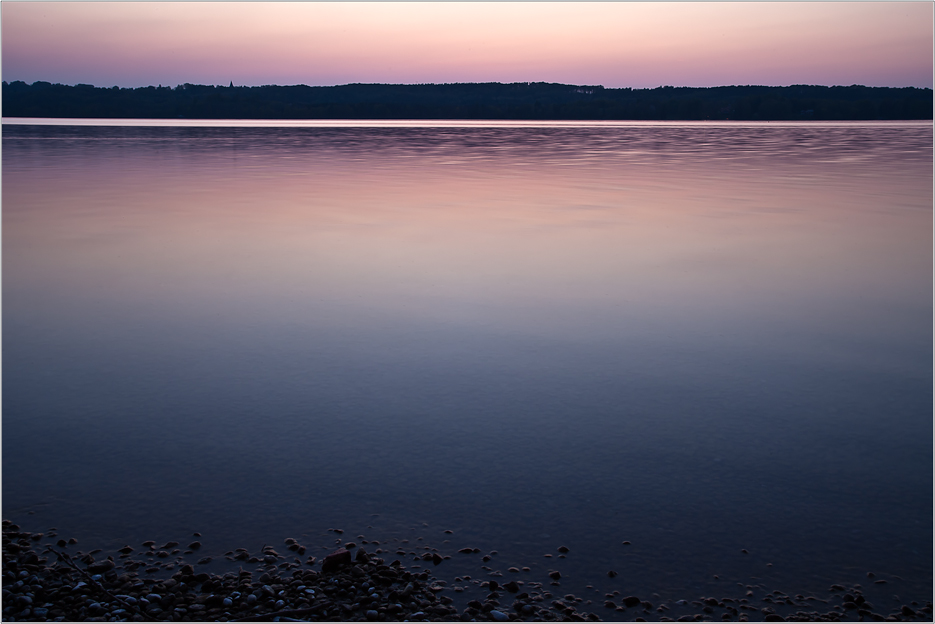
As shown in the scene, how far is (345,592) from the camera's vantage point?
3113mm

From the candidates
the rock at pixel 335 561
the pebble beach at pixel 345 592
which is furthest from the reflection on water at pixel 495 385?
the rock at pixel 335 561

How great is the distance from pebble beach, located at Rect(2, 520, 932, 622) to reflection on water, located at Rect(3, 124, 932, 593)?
0.13 metres

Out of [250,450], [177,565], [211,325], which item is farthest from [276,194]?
[177,565]

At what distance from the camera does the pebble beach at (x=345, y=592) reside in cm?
300

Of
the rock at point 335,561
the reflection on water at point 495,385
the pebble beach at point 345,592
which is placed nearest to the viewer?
the pebble beach at point 345,592

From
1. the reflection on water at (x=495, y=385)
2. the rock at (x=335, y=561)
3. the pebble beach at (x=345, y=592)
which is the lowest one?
the pebble beach at (x=345, y=592)

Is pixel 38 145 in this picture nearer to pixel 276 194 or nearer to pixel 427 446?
pixel 276 194

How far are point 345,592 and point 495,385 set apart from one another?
2.30 metres

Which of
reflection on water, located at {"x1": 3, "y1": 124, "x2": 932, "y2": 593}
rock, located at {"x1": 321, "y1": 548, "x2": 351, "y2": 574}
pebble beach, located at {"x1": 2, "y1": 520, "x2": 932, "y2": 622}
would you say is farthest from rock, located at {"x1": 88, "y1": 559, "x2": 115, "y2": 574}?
rock, located at {"x1": 321, "y1": 548, "x2": 351, "y2": 574}

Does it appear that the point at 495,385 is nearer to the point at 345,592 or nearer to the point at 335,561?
the point at 335,561

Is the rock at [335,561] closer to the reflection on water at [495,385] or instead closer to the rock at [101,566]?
the reflection on water at [495,385]

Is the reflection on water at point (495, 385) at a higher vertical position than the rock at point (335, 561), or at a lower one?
higher

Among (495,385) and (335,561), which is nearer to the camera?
(335,561)

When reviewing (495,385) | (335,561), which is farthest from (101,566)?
(495,385)
